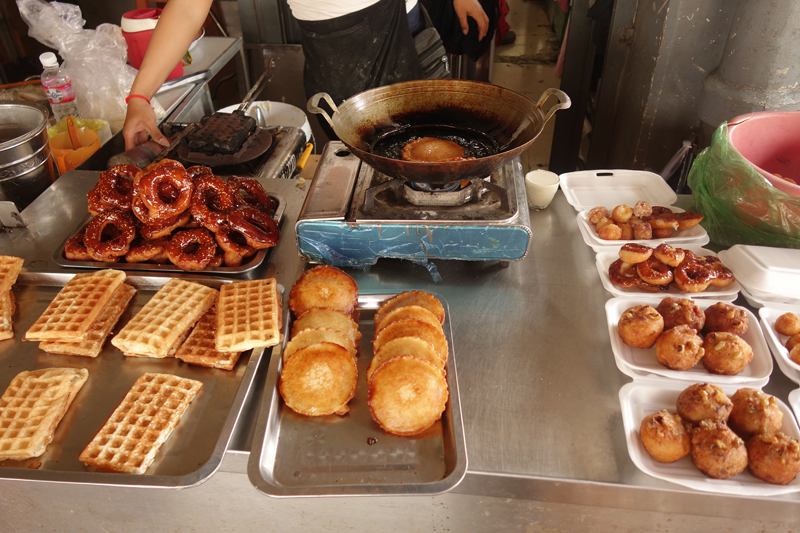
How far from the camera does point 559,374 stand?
169cm

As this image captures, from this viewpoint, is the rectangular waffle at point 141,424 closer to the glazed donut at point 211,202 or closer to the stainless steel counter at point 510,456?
the stainless steel counter at point 510,456

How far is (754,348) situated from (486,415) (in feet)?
3.14

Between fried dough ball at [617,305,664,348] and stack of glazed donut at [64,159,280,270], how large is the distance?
1.44 meters

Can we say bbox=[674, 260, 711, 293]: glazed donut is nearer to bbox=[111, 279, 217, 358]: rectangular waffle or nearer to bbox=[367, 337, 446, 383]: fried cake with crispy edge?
bbox=[367, 337, 446, 383]: fried cake with crispy edge

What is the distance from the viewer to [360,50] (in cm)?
348

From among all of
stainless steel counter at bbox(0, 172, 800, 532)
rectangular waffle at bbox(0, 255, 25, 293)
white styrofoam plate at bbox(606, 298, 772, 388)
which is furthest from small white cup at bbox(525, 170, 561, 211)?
rectangular waffle at bbox(0, 255, 25, 293)

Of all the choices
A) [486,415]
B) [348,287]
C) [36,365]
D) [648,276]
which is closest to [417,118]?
[348,287]

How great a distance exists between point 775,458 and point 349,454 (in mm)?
1182

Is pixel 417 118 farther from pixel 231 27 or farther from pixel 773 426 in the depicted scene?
pixel 231 27

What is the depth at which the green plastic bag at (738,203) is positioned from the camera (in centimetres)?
194

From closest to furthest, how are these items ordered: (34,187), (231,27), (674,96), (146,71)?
(34,187) < (146,71) < (674,96) < (231,27)

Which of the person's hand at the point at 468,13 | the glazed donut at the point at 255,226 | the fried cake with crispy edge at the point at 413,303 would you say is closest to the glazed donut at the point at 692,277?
the fried cake with crispy edge at the point at 413,303

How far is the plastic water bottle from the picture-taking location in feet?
11.0

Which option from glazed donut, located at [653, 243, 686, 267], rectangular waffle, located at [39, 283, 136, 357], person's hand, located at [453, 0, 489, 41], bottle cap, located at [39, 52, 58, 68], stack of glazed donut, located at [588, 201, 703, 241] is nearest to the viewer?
rectangular waffle, located at [39, 283, 136, 357]
